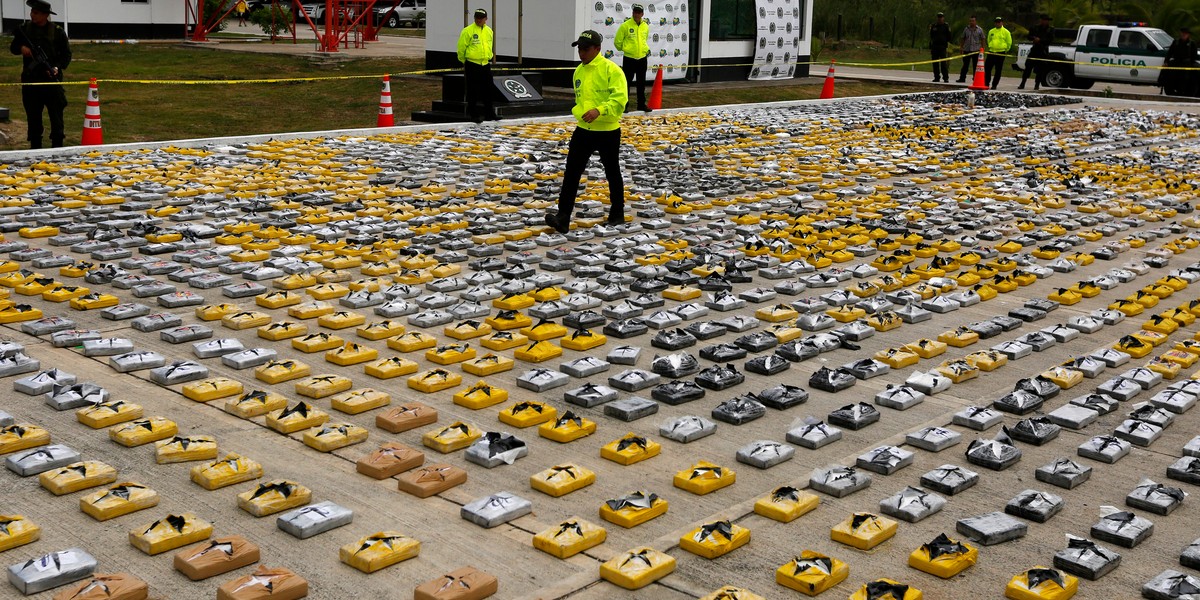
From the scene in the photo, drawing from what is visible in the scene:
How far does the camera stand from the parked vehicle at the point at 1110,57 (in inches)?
1167

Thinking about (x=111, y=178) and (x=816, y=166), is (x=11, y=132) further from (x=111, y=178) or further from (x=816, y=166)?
(x=816, y=166)

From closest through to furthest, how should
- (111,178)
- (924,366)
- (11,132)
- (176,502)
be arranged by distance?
(176,502), (924,366), (111,178), (11,132)

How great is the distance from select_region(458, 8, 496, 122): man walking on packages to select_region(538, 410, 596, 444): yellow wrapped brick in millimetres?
13567

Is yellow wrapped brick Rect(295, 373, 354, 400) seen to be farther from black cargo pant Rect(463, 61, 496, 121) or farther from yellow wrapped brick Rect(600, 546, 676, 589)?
black cargo pant Rect(463, 61, 496, 121)

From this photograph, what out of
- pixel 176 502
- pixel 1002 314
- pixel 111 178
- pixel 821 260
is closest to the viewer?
pixel 176 502

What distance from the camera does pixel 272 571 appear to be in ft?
13.4

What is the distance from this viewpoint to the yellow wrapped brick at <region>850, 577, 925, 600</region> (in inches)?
160

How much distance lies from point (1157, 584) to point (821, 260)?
18.0 feet

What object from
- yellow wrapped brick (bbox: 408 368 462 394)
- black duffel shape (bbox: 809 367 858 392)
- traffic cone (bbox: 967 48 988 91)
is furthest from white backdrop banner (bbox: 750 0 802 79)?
yellow wrapped brick (bbox: 408 368 462 394)

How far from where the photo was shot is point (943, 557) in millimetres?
4379

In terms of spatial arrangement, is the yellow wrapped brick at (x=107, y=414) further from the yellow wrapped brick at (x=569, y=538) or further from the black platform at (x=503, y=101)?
the black platform at (x=503, y=101)

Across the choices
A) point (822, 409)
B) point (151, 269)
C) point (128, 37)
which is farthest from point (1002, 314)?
point (128, 37)

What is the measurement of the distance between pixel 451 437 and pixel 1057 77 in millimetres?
28477

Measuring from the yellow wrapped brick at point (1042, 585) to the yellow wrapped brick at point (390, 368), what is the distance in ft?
11.2
